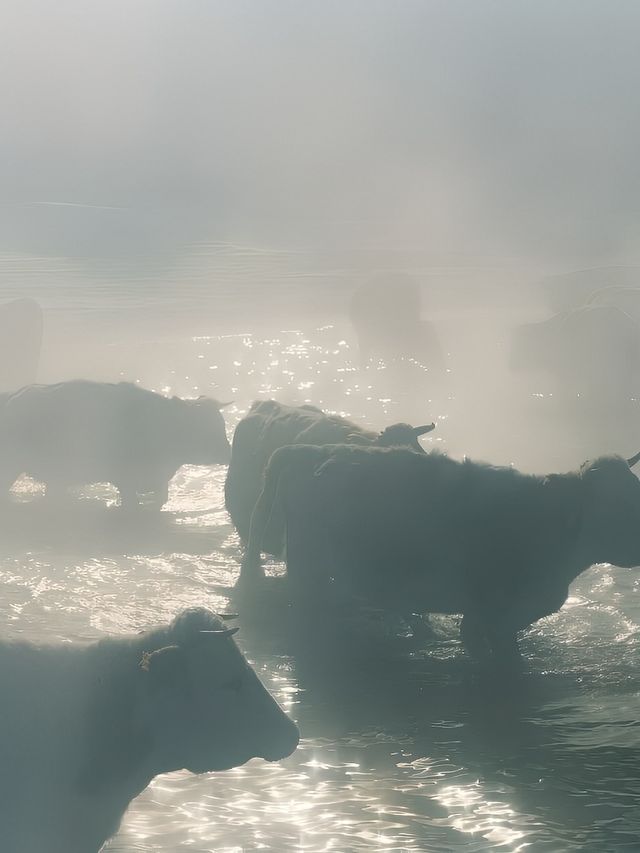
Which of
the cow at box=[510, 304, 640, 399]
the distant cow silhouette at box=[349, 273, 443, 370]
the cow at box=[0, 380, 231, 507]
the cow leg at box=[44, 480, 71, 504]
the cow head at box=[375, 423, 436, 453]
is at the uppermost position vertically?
the distant cow silhouette at box=[349, 273, 443, 370]

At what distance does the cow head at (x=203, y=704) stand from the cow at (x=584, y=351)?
19505 millimetres

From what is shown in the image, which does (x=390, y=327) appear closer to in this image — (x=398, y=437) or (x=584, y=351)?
(x=584, y=351)

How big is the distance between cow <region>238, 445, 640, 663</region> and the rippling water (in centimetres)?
50

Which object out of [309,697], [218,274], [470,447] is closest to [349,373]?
[470,447]

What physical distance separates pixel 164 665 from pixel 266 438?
25.8 feet

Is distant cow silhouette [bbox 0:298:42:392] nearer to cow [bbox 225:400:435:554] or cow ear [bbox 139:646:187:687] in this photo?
cow [bbox 225:400:435:554]

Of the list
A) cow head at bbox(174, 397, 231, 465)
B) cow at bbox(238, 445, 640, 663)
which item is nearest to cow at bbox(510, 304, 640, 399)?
cow head at bbox(174, 397, 231, 465)

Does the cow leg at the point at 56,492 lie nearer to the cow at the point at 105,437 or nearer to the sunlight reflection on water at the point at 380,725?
the cow at the point at 105,437

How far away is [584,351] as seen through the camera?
26891mm

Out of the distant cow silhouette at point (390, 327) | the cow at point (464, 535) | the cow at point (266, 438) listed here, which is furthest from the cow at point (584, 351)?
the cow at point (464, 535)

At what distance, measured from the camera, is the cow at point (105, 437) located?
18109 millimetres

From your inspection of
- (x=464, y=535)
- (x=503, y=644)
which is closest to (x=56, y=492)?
(x=464, y=535)

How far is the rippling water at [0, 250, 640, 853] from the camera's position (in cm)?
817

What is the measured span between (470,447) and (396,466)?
883 cm
